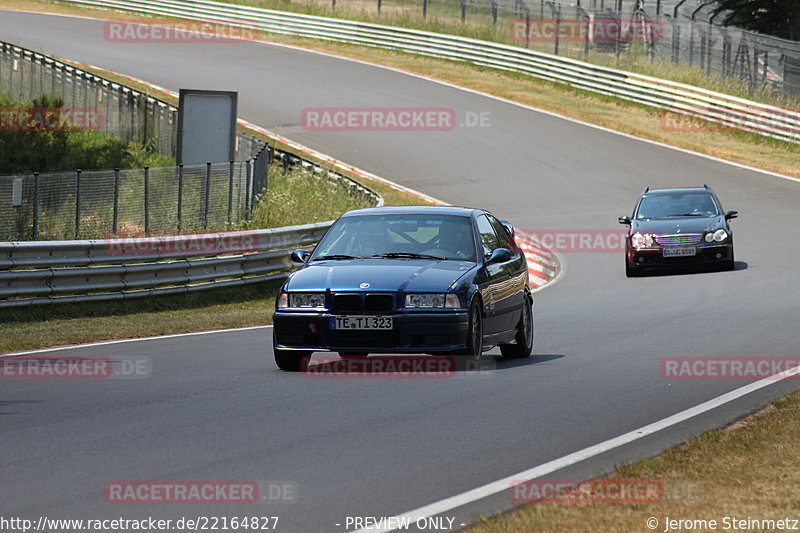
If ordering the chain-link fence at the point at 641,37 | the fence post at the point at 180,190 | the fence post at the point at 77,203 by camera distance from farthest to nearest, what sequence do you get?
1. the chain-link fence at the point at 641,37
2. the fence post at the point at 180,190
3. the fence post at the point at 77,203

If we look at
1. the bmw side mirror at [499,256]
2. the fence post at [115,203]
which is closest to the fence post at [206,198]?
the fence post at [115,203]

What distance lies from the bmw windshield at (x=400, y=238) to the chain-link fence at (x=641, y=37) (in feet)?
118

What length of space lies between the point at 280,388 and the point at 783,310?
30.4 feet

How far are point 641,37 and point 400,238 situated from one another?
1676 inches

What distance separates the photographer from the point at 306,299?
11.6 metres

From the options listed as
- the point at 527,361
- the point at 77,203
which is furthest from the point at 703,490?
the point at 77,203

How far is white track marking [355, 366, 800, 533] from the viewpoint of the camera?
6.62 meters

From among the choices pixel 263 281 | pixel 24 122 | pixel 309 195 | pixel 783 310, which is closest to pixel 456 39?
pixel 24 122

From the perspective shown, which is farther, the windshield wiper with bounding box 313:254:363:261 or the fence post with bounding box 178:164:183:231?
the fence post with bounding box 178:164:183:231

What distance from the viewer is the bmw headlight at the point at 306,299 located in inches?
453

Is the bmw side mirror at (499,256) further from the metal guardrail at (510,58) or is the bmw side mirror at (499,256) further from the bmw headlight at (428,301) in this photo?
the metal guardrail at (510,58)

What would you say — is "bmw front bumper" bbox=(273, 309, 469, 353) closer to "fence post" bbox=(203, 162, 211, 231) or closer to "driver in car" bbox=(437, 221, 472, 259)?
"driver in car" bbox=(437, 221, 472, 259)

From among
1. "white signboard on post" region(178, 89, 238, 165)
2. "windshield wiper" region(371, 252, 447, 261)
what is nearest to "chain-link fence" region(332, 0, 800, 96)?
"white signboard on post" region(178, 89, 238, 165)

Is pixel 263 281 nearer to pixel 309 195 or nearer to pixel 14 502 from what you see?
pixel 309 195
